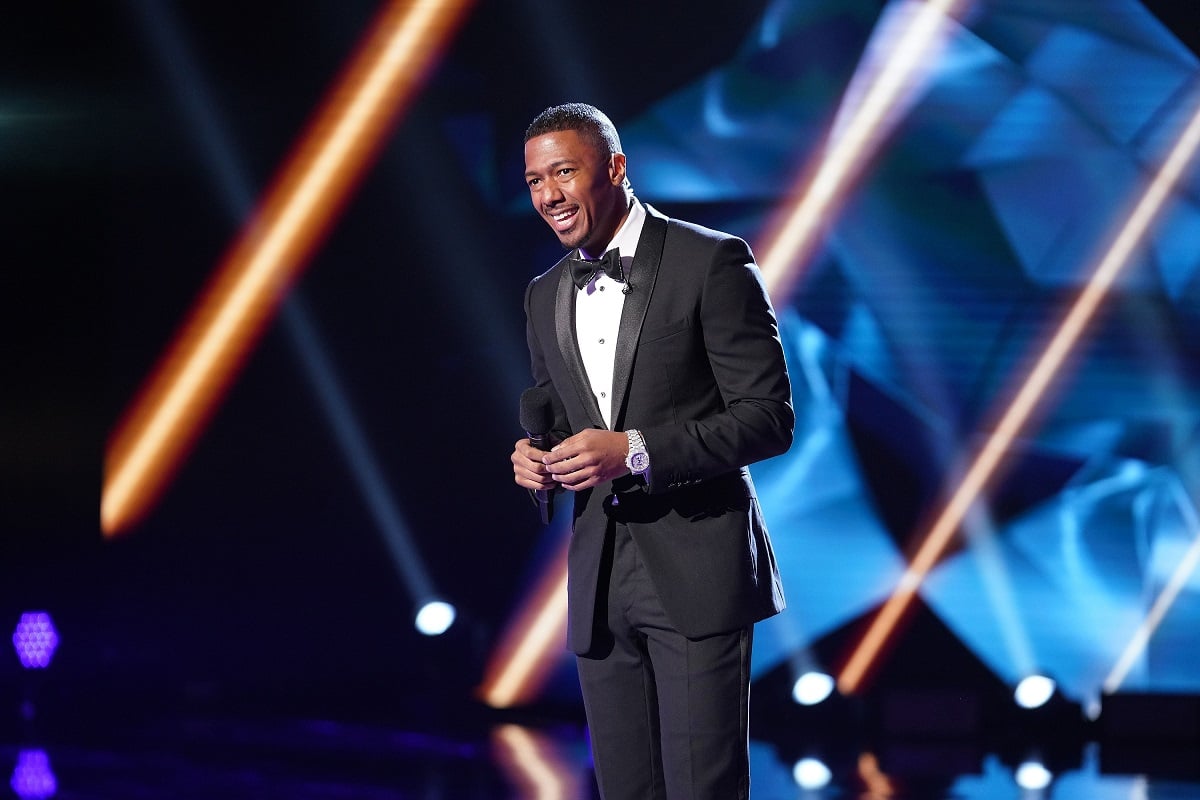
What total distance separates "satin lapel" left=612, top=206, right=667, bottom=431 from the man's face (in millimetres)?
79

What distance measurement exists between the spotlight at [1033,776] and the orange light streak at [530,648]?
1808mm

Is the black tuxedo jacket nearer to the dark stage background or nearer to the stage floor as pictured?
the stage floor

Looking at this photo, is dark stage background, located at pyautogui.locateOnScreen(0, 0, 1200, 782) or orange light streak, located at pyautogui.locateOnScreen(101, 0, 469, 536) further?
orange light streak, located at pyautogui.locateOnScreen(101, 0, 469, 536)

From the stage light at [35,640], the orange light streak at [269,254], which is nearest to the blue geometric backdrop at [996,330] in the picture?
the orange light streak at [269,254]

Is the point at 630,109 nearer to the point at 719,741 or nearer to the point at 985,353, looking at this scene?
the point at 985,353

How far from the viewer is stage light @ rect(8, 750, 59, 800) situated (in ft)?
11.3

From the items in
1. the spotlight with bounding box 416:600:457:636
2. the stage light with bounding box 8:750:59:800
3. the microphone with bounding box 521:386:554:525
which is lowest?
the stage light with bounding box 8:750:59:800

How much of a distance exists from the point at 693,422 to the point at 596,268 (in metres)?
0.27

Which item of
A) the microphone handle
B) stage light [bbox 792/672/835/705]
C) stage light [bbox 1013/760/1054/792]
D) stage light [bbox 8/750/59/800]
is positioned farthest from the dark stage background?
the microphone handle

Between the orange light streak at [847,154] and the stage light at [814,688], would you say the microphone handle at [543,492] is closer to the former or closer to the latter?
the stage light at [814,688]

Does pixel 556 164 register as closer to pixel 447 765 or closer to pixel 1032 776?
pixel 447 765

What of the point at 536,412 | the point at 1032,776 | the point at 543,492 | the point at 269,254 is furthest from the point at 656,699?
the point at 269,254

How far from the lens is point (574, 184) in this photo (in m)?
1.62

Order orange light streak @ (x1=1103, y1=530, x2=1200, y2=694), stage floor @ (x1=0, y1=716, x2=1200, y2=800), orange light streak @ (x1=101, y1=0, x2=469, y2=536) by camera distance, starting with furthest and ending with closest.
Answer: orange light streak @ (x1=101, y1=0, x2=469, y2=536), orange light streak @ (x1=1103, y1=530, x2=1200, y2=694), stage floor @ (x1=0, y1=716, x2=1200, y2=800)
